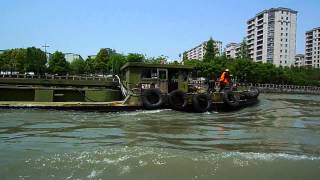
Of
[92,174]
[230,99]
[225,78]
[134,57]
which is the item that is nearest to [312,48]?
[134,57]

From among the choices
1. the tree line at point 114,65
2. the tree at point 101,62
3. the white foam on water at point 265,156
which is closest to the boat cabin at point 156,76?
the white foam on water at point 265,156

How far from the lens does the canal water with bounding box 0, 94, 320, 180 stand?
24.8ft

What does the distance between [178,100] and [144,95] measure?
1490 mm

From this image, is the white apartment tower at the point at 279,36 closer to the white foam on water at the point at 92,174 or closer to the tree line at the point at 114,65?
the tree line at the point at 114,65

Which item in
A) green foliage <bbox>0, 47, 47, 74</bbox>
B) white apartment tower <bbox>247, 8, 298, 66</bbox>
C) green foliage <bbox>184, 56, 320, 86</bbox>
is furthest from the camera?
white apartment tower <bbox>247, 8, 298, 66</bbox>

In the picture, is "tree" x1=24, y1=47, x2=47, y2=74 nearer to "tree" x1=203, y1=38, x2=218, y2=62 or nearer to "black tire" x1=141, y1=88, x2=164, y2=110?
"tree" x1=203, y1=38, x2=218, y2=62

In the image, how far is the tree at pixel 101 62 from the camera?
6912 centimetres

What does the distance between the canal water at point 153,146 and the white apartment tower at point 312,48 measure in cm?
12916

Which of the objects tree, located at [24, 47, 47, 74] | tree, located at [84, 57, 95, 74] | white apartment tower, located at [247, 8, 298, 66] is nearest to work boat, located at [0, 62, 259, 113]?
tree, located at [24, 47, 47, 74]

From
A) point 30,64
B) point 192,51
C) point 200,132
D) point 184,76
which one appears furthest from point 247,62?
point 192,51

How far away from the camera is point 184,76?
66.1ft

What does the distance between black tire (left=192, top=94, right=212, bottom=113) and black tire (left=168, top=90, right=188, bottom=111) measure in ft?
1.25

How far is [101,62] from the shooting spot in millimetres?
70062

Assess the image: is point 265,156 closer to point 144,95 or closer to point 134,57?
point 144,95
